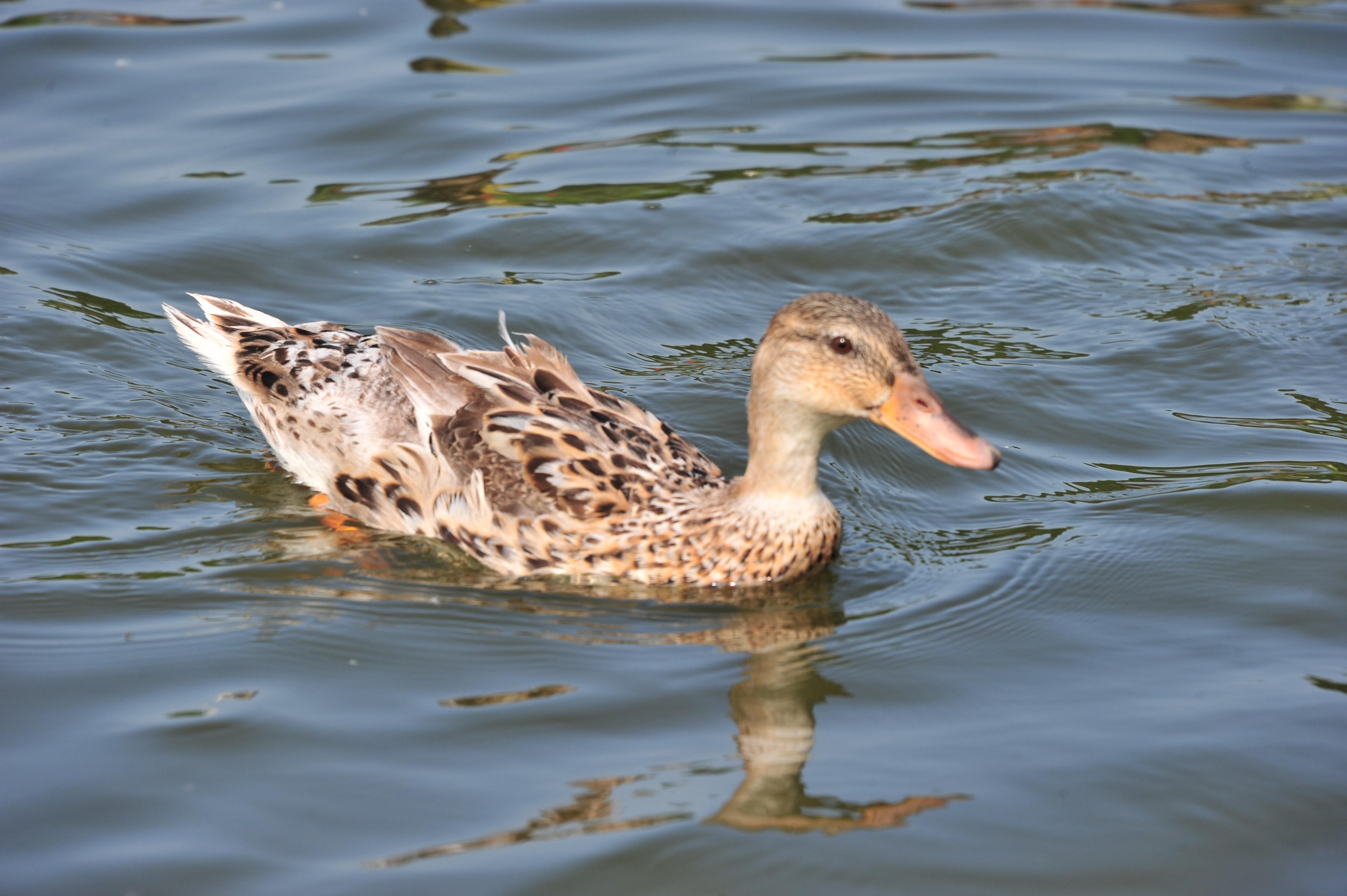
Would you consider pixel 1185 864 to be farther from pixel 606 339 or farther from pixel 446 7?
pixel 446 7

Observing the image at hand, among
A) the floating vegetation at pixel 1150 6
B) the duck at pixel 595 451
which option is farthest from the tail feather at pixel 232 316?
the floating vegetation at pixel 1150 6

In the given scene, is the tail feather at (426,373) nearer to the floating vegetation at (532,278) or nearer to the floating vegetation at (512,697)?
the floating vegetation at (512,697)

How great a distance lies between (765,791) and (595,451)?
2.03 meters

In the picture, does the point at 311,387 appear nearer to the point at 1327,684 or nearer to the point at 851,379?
the point at 851,379

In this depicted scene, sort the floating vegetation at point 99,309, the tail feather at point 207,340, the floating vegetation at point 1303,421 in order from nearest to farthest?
the tail feather at point 207,340
the floating vegetation at point 1303,421
the floating vegetation at point 99,309

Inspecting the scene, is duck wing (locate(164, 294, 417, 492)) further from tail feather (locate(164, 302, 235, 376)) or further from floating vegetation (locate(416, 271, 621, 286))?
floating vegetation (locate(416, 271, 621, 286))

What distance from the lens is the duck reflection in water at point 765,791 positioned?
477 centimetres

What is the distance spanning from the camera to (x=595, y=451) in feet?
21.6

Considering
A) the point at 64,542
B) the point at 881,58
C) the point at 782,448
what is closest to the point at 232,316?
the point at 64,542

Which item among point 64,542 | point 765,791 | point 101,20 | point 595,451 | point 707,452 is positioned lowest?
point 765,791

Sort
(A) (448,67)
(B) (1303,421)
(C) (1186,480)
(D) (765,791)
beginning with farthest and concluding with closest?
(A) (448,67) < (B) (1303,421) < (C) (1186,480) < (D) (765,791)

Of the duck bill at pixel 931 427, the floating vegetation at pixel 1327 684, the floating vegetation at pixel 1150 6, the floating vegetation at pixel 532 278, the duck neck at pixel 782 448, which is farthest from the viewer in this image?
the floating vegetation at pixel 1150 6

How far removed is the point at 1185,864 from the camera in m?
4.73

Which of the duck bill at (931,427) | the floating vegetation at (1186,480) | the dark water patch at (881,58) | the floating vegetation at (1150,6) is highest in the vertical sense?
the floating vegetation at (1150,6)
